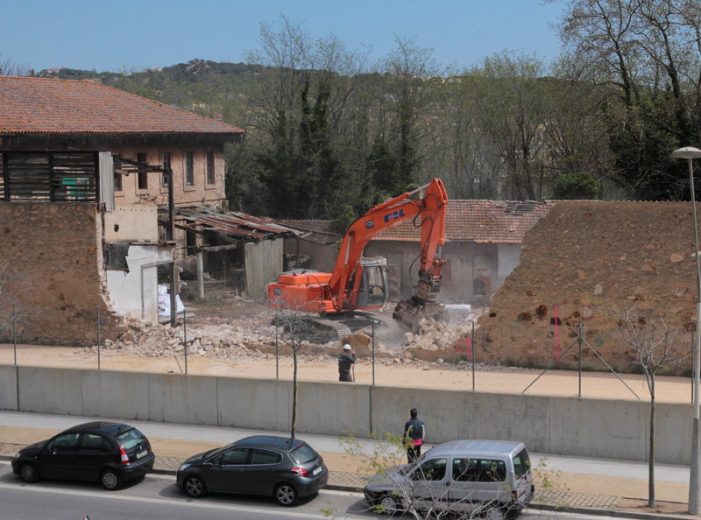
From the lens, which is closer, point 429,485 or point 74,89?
point 429,485

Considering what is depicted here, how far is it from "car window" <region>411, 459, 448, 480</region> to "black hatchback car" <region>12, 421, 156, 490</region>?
5.71 metres

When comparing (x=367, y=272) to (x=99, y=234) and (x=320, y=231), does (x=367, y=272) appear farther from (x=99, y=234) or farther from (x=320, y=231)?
(x=320, y=231)

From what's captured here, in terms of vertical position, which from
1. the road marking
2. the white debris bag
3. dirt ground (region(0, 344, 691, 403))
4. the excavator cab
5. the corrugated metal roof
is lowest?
the road marking

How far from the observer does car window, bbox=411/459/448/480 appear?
16.3 meters

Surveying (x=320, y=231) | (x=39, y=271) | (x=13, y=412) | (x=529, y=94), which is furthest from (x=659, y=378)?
(x=529, y=94)

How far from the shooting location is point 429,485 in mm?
15875

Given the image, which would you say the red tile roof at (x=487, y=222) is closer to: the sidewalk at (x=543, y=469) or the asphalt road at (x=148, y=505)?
the sidewalk at (x=543, y=469)

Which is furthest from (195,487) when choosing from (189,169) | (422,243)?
(189,169)

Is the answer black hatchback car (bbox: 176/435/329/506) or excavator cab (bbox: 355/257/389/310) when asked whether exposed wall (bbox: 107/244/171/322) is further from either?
black hatchback car (bbox: 176/435/329/506)

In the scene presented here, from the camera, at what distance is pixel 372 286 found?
104 feet

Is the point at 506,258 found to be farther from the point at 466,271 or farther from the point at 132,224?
the point at 132,224

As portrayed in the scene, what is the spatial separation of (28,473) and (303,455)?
5.45m

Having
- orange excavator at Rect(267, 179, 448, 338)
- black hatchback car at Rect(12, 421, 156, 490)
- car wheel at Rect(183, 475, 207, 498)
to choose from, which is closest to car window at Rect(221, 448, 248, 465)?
car wheel at Rect(183, 475, 207, 498)

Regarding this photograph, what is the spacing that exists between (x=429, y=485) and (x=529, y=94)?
42.5 meters
